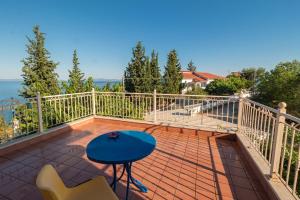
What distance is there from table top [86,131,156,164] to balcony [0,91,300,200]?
0.69 meters

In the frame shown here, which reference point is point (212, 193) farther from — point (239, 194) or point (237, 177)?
point (237, 177)

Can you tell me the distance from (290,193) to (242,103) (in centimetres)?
224

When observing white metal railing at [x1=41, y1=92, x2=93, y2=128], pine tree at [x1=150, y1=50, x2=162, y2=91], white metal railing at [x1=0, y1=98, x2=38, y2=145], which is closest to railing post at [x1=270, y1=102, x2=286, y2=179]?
white metal railing at [x1=0, y1=98, x2=38, y2=145]

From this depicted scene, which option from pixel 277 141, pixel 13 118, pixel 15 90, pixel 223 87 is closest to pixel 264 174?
pixel 277 141

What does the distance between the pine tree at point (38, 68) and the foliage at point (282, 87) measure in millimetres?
22957

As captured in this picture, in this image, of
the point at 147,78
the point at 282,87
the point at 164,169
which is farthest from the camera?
the point at 282,87

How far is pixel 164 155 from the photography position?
9.60 ft

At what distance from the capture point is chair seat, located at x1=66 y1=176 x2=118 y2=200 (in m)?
1.21

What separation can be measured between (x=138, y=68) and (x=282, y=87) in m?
16.4

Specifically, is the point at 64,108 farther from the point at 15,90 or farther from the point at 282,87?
the point at 282,87

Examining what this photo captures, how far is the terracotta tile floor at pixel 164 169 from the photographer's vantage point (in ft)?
6.33

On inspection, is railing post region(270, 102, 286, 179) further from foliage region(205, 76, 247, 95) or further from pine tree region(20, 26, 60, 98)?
foliage region(205, 76, 247, 95)

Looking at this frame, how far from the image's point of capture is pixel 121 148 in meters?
1.59

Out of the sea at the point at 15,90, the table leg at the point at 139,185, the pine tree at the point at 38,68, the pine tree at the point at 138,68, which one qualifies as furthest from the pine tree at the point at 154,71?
the table leg at the point at 139,185
